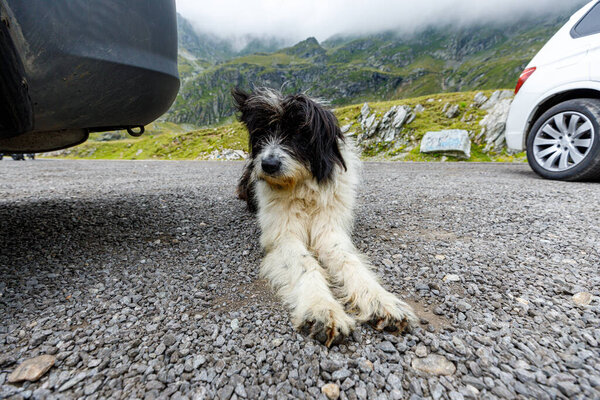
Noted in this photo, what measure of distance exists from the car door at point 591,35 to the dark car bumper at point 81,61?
8.06 m

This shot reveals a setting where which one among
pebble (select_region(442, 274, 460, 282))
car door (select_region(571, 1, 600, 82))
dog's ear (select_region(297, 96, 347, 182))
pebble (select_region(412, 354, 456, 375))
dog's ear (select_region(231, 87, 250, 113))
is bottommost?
pebble (select_region(412, 354, 456, 375))

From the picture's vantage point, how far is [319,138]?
336 centimetres

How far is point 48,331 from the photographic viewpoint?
1.80 m

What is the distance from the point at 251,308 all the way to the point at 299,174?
1597mm

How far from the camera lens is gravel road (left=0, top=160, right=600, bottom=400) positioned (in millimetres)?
1473

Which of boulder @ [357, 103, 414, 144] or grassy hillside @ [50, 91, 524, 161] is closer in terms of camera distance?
grassy hillside @ [50, 91, 524, 161]

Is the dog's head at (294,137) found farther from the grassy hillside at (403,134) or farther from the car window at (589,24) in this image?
the car window at (589,24)

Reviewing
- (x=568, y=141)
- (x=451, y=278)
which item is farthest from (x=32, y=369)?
(x=568, y=141)

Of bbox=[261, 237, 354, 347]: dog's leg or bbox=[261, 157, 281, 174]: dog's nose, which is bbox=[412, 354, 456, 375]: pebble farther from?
bbox=[261, 157, 281, 174]: dog's nose

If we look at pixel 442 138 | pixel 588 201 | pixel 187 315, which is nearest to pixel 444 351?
pixel 187 315

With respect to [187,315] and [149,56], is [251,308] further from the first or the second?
[149,56]

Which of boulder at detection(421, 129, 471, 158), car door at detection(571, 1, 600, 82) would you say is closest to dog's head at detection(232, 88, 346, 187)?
car door at detection(571, 1, 600, 82)

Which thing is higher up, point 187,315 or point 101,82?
point 101,82

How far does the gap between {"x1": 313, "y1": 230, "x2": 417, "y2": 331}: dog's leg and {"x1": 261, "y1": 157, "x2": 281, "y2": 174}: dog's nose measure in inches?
35.2
